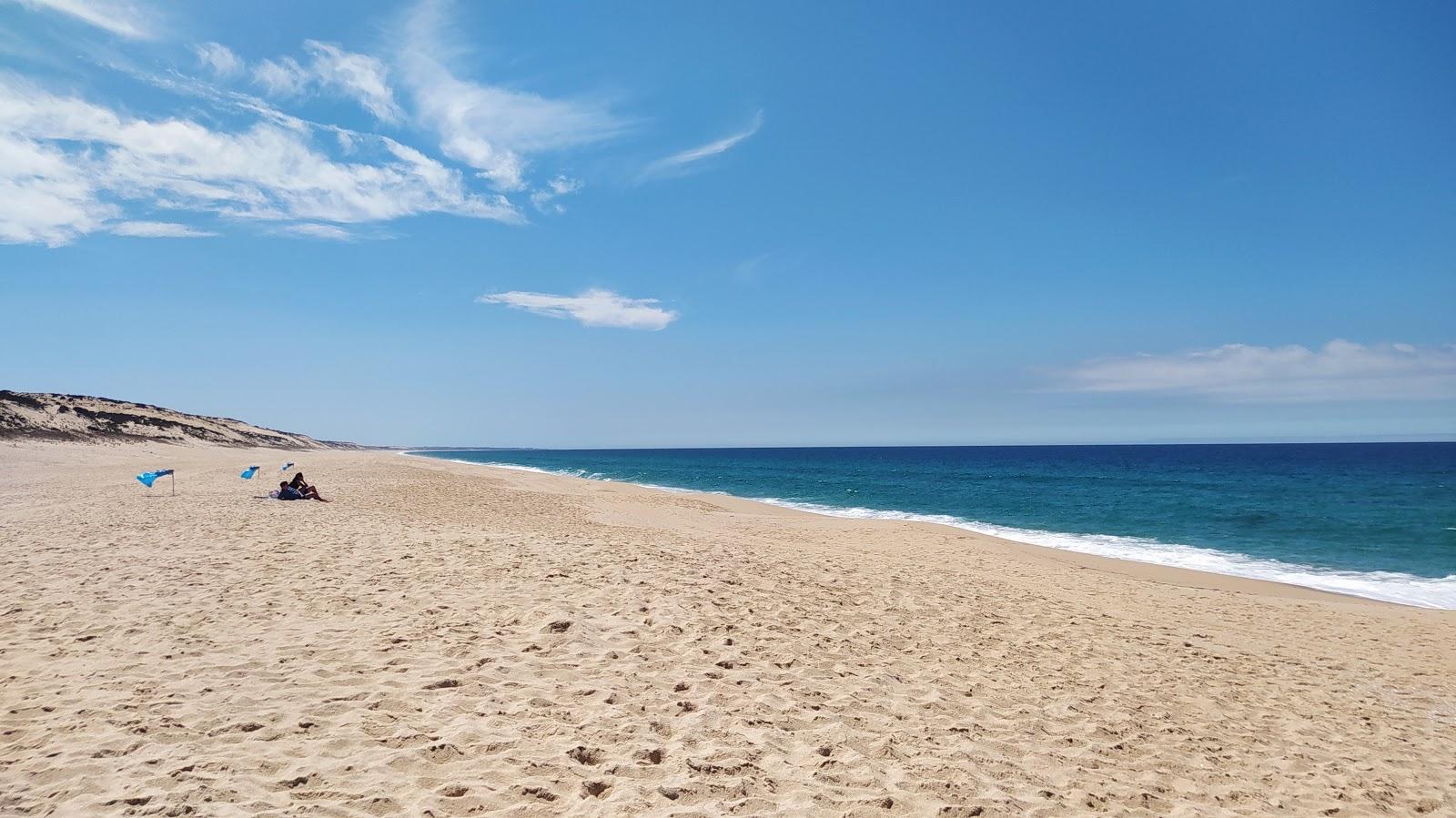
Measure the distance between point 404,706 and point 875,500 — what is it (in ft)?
126

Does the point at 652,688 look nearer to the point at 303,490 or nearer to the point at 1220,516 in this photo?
the point at 303,490

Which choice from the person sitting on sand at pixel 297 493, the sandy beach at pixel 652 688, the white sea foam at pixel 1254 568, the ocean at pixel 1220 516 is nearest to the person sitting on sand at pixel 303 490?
the person sitting on sand at pixel 297 493

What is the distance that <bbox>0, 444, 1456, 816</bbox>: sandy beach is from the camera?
4387mm

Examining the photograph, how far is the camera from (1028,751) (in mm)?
5617

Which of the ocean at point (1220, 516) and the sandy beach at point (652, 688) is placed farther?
the ocean at point (1220, 516)

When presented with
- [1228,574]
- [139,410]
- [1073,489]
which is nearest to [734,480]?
[1073,489]

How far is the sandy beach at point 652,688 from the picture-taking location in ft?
14.4

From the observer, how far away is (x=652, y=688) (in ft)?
19.8

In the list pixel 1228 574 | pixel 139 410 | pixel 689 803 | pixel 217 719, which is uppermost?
pixel 139 410

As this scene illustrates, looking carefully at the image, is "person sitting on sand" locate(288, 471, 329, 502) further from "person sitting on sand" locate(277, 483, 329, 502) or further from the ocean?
the ocean

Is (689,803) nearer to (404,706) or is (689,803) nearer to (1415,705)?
(404,706)

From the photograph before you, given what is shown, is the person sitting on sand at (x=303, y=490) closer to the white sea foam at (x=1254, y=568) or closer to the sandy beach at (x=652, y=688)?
the sandy beach at (x=652, y=688)

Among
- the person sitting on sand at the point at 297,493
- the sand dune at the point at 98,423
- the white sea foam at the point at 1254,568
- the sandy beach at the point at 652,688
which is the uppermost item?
the sand dune at the point at 98,423

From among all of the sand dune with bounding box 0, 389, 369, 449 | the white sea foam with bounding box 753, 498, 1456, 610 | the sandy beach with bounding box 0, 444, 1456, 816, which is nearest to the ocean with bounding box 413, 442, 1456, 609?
the white sea foam with bounding box 753, 498, 1456, 610
